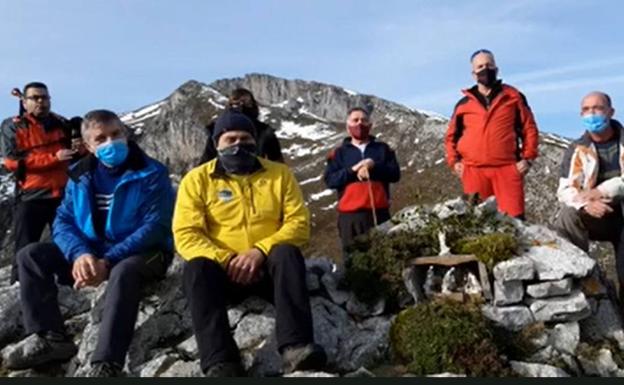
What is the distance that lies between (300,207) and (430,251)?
2.26 metres

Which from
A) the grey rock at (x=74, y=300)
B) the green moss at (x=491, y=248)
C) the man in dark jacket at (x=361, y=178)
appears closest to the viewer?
the green moss at (x=491, y=248)

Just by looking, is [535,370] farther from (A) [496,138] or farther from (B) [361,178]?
(B) [361,178]

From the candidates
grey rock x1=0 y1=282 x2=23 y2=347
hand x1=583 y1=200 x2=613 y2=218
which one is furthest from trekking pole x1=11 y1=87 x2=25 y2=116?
hand x1=583 y1=200 x2=613 y2=218

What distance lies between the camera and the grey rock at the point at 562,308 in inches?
350

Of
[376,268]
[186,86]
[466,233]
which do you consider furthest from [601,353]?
[186,86]

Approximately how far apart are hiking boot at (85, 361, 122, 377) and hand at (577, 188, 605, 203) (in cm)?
625

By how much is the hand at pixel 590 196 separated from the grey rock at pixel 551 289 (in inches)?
51.8

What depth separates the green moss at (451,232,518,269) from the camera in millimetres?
9141

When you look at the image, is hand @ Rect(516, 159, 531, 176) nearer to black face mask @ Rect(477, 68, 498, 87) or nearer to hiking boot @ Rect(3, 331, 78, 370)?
black face mask @ Rect(477, 68, 498, 87)

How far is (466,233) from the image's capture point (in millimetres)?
9789

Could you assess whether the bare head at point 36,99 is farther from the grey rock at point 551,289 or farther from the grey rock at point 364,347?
the grey rock at point 551,289

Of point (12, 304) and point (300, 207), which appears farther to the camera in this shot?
point (12, 304)

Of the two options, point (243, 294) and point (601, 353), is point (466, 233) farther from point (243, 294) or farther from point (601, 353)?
point (243, 294)

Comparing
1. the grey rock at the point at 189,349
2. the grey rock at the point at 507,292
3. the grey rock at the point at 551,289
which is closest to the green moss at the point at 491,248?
the grey rock at the point at 507,292
